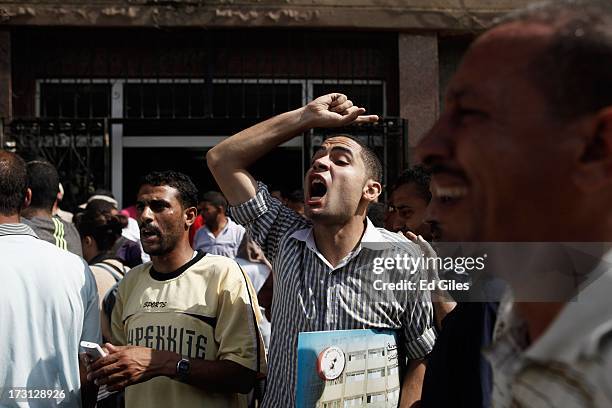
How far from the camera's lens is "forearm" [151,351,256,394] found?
3.41m

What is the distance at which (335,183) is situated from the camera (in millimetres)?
3441

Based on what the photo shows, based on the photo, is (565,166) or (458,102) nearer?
(565,166)

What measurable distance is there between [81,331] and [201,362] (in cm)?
55

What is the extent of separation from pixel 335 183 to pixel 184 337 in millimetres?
932

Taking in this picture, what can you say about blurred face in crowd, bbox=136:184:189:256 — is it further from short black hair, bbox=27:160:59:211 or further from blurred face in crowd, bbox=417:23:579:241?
blurred face in crowd, bbox=417:23:579:241

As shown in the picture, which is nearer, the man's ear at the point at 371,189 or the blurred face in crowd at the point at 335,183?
the blurred face in crowd at the point at 335,183

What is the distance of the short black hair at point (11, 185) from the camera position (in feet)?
11.6

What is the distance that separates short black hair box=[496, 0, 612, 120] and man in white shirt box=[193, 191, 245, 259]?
20.0ft

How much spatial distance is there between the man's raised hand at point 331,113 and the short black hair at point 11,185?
49.8 inches

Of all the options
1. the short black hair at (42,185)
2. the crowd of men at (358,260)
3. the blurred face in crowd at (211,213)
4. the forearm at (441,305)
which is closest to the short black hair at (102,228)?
the crowd of men at (358,260)

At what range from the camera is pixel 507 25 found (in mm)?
1161

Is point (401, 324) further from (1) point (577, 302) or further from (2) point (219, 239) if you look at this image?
(2) point (219, 239)

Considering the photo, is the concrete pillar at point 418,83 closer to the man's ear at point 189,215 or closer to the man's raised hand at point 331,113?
the man's ear at point 189,215

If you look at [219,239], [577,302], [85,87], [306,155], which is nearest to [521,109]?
[577,302]
